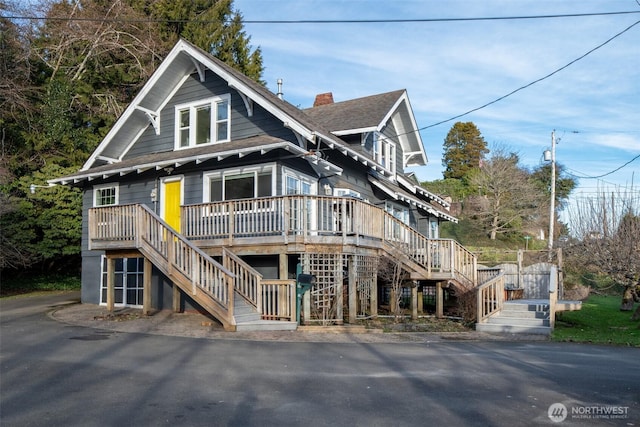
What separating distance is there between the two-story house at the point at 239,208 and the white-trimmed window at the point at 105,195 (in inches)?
1.7

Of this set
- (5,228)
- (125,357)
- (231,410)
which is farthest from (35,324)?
(5,228)

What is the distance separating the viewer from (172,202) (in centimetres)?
1955

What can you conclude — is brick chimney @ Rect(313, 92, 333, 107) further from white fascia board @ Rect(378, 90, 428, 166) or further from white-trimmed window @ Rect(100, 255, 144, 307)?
white-trimmed window @ Rect(100, 255, 144, 307)

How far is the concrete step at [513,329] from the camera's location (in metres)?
15.1

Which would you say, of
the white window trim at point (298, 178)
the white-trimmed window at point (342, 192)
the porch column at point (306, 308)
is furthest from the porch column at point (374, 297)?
the white window trim at point (298, 178)

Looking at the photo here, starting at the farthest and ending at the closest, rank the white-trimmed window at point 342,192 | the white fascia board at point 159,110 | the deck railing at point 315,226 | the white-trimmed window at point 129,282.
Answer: the white fascia board at point 159,110 → the white-trimmed window at point 129,282 → the white-trimmed window at point 342,192 → the deck railing at point 315,226

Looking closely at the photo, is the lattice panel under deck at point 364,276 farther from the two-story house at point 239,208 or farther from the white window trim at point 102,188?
the white window trim at point 102,188

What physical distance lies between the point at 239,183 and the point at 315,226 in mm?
2948

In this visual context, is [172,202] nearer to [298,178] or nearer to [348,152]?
[298,178]

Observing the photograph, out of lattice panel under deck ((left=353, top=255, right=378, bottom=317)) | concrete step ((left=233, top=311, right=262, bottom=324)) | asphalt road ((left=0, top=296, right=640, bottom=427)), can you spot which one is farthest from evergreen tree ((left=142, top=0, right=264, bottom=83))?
asphalt road ((left=0, top=296, right=640, bottom=427))

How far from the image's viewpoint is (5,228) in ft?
85.6

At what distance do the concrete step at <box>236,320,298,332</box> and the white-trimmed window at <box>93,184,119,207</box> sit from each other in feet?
33.3

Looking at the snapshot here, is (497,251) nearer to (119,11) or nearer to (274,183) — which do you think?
(274,183)

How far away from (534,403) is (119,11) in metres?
34.7
